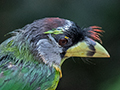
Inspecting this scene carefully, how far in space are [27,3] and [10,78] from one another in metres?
1.82

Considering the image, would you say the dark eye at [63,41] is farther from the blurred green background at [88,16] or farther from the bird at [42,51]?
the blurred green background at [88,16]

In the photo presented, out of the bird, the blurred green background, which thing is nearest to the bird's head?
the bird

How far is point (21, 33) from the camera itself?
163 centimetres

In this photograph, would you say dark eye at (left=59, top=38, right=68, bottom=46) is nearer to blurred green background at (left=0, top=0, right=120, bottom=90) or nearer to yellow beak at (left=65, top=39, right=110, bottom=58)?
yellow beak at (left=65, top=39, right=110, bottom=58)

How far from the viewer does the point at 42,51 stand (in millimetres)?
1553

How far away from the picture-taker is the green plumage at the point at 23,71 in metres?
1.45

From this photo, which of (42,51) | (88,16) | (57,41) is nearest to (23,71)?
(42,51)

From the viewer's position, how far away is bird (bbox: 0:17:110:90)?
1502 mm

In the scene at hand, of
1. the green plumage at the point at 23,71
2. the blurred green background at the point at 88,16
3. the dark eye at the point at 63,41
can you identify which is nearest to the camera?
Answer: the green plumage at the point at 23,71

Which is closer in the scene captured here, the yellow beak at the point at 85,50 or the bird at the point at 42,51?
the bird at the point at 42,51

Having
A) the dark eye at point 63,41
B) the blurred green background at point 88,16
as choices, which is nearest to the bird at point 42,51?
the dark eye at point 63,41

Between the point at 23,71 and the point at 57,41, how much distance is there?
35cm

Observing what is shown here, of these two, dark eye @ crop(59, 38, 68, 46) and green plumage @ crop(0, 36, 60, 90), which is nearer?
green plumage @ crop(0, 36, 60, 90)

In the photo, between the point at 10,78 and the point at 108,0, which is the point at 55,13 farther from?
the point at 10,78
